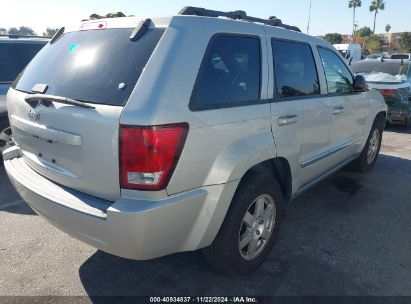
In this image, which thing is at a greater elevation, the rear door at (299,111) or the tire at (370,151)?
the rear door at (299,111)

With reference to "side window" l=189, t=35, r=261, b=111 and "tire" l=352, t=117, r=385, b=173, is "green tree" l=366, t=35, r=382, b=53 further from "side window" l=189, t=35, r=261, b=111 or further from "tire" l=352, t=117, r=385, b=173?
"side window" l=189, t=35, r=261, b=111

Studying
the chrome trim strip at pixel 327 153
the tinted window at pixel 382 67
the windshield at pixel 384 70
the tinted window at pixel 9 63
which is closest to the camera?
the chrome trim strip at pixel 327 153

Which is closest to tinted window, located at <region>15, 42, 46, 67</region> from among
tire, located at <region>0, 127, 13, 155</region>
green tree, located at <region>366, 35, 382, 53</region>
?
tire, located at <region>0, 127, 13, 155</region>

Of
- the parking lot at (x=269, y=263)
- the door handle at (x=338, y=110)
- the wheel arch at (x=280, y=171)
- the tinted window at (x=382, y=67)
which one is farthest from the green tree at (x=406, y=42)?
the wheel arch at (x=280, y=171)

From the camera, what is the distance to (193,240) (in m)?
2.48

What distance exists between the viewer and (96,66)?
2.45 meters

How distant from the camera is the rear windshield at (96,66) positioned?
2.27 metres

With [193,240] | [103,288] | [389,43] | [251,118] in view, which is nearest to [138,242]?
[193,240]

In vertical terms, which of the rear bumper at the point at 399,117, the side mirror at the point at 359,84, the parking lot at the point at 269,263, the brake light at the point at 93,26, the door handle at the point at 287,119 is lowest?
the parking lot at the point at 269,263

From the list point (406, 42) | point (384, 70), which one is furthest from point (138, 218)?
point (406, 42)

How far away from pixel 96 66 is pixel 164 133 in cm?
73

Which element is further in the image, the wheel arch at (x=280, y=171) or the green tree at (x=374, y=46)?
the green tree at (x=374, y=46)

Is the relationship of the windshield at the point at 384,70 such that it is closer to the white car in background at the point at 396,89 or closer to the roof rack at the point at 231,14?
the white car in background at the point at 396,89

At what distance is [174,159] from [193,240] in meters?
0.61
